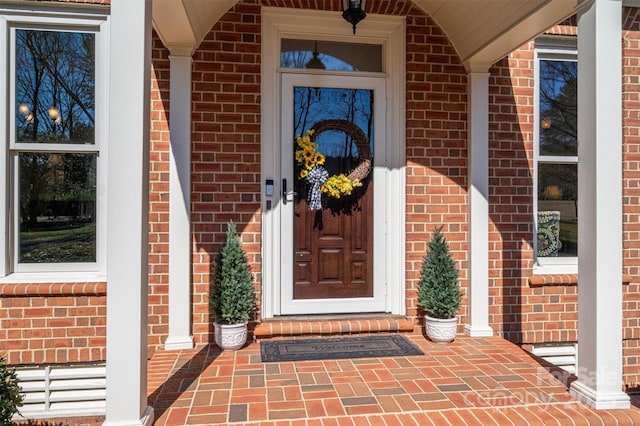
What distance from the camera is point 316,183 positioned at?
150 inches

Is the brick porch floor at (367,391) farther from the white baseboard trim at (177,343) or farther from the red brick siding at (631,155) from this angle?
the red brick siding at (631,155)

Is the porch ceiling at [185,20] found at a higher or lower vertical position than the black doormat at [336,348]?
higher

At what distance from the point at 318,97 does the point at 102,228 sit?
6.99 ft

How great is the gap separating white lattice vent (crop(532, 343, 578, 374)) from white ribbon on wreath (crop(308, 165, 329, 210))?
2.40 meters

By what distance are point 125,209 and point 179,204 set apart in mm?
1351

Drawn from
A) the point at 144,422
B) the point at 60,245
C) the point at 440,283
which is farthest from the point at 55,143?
the point at 440,283

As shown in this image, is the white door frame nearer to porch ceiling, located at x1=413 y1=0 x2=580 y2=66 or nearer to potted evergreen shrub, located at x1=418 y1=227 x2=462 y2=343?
potted evergreen shrub, located at x1=418 y1=227 x2=462 y2=343

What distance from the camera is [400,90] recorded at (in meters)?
3.89

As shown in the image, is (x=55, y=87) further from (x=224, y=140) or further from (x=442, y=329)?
(x=442, y=329)

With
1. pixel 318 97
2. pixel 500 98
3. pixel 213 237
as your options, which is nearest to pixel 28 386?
pixel 213 237

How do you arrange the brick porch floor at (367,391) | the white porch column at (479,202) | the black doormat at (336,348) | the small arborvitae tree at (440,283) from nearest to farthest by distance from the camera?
the brick porch floor at (367,391) → the black doormat at (336,348) → the small arborvitae tree at (440,283) → the white porch column at (479,202)

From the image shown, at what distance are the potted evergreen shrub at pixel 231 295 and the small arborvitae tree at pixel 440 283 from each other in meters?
1.47

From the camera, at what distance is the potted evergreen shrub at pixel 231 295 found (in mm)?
3344

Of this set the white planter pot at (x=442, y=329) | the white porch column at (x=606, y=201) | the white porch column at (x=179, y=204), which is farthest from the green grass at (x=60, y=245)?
the white porch column at (x=606, y=201)
